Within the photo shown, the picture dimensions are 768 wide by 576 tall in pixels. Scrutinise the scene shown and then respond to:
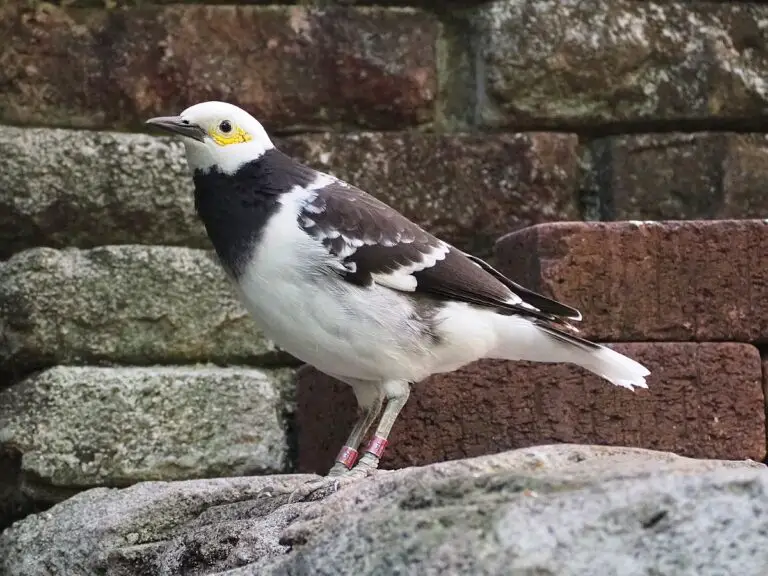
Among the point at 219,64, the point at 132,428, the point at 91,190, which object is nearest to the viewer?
the point at 132,428

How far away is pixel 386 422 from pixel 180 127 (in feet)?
2.84

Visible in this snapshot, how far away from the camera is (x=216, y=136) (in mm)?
3100

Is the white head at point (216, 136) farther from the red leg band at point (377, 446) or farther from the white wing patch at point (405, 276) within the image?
the red leg band at point (377, 446)

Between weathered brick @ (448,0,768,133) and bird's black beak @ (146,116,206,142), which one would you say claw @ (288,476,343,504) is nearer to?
bird's black beak @ (146,116,206,142)

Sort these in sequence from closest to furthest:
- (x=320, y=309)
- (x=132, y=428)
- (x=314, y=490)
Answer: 1. (x=314, y=490)
2. (x=320, y=309)
3. (x=132, y=428)

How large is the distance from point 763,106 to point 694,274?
89cm

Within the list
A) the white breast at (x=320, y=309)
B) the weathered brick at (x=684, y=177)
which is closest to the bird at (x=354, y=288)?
the white breast at (x=320, y=309)

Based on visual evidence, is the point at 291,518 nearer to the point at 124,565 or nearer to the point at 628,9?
the point at 124,565

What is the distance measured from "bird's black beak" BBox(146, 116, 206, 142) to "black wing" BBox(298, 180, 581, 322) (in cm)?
34

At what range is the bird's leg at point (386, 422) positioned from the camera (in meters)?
2.95

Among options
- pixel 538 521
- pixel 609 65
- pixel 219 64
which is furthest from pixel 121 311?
pixel 538 521

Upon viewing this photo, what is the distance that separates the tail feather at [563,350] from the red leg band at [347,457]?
42cm

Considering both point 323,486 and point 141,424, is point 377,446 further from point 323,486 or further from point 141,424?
point 141,424

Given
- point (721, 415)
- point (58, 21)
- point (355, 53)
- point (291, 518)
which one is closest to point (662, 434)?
point (721, 415)
